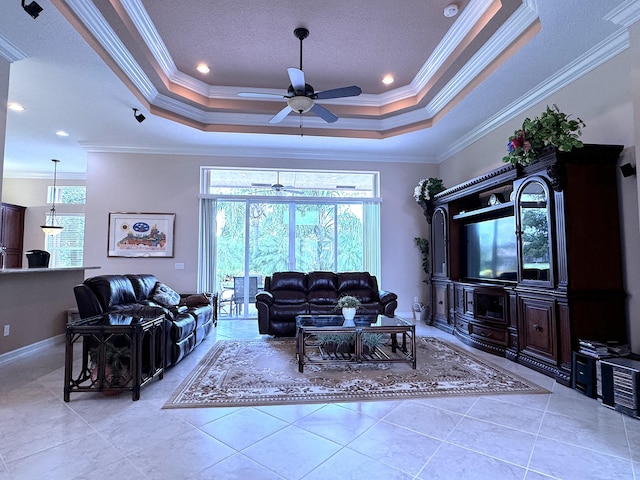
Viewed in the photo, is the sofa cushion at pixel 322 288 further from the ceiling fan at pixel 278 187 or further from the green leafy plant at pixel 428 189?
the green leafy plant at pixel 428 189

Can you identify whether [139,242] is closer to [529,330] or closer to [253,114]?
[253,114]

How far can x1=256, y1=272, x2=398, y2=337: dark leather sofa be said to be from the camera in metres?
5.13

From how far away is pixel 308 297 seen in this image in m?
5.70

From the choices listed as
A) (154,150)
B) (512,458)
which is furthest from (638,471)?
(154,150)

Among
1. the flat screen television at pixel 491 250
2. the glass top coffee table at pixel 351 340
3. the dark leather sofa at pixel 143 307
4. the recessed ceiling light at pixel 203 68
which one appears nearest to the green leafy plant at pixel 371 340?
the glass top coffee table at pixel 351 340

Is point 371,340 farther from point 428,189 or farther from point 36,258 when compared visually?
point 36,258

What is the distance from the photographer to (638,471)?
1.93m

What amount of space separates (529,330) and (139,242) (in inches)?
248

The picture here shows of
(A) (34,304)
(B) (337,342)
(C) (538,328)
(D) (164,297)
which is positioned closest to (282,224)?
(D) (164,297)

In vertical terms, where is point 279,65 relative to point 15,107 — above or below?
above

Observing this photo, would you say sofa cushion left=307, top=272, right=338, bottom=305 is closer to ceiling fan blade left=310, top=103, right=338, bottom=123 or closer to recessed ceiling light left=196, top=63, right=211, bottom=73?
ceiling fan blade left=310, top=103, right=338, bottom=123

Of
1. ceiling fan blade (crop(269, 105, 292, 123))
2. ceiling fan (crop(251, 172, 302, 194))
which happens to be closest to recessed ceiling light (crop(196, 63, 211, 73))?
ceiling fan blade (crop(269, 105, 292, 123))

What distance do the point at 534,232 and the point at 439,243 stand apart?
2.41 m

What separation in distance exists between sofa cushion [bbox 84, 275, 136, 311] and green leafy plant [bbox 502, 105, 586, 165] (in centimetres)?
448
